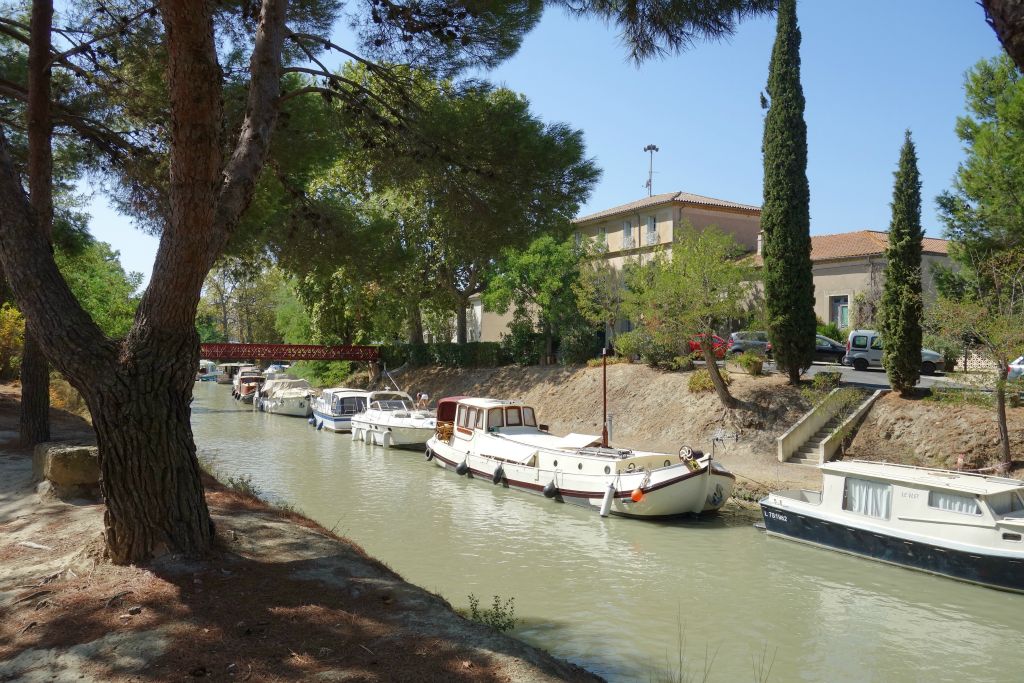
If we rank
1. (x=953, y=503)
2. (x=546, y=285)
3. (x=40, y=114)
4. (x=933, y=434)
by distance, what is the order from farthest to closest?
(x=546, y=285)
(x=933, y=434)
(x=953, y=503)
(x=40, y=114)

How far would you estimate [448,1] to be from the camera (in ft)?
35.4

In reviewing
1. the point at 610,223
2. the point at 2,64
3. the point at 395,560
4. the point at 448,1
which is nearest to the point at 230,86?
the point at 448,1

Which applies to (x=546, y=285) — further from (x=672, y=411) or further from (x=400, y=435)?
(x=672, y=411)

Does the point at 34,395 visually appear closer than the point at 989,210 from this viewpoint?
Yes

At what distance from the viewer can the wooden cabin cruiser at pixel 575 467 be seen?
17.0 meters

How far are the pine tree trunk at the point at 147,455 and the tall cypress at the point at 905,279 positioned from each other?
64.6 feet

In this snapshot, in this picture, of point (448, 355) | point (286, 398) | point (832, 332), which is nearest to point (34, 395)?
point (448, 355)

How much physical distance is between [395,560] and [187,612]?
7.45m

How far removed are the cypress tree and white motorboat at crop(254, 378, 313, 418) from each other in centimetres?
2566

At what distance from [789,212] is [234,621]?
2216 cm

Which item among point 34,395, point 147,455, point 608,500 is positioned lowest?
point 608,500

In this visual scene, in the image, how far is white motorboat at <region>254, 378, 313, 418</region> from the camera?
42312 millimetres

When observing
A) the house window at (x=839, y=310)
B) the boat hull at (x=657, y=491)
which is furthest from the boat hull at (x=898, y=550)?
the house window at (x=839, y=310)

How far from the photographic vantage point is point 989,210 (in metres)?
24.5
